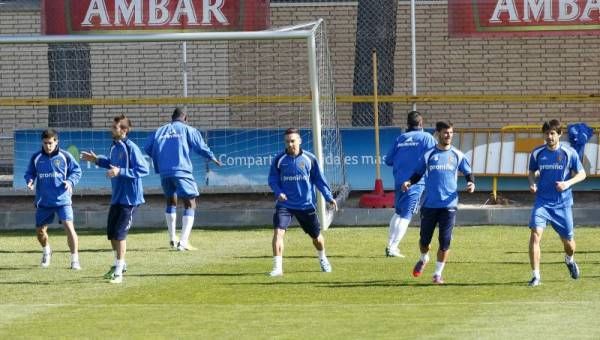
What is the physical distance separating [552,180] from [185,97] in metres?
10.3

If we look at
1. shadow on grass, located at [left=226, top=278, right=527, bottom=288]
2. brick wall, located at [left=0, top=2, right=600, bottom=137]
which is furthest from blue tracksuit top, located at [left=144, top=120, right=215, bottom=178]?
brick wall, located at [left=0, top=2, right=600, bottom=137]

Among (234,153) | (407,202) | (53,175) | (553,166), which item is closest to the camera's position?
(553,166)

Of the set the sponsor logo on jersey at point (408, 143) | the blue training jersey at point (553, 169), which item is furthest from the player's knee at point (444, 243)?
the sponsor logo on jersey at point (408, 143)

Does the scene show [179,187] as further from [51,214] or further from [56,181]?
[56,181]

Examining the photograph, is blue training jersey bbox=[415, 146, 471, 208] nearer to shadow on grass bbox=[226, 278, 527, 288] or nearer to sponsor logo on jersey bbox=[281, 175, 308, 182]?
shadow on grass bbox=[226, 278, 527, 288]

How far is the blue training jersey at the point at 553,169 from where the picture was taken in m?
15.7

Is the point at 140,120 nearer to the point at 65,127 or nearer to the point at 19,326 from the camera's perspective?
the point at 65,127

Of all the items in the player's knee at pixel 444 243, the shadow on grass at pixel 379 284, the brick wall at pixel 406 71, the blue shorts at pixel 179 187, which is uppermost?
the brick wall at pixel 406 71

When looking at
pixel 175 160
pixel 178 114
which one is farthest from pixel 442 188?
pixel 178 114

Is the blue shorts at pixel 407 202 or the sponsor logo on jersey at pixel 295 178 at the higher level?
the sponsor logo on jersey at pixel 295 178

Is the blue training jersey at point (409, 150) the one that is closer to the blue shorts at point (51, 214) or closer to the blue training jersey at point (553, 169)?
the blue training jersey at point (553, 169)

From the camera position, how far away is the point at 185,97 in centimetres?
2484

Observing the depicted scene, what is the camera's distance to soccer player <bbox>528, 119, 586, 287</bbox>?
15641mm

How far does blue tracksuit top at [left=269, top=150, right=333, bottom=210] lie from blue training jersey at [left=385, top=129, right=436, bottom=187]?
1.99 m
